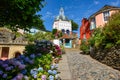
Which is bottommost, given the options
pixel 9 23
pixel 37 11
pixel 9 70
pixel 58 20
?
pixel 9 70

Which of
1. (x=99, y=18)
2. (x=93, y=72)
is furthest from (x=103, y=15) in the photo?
(x=93, y=72)

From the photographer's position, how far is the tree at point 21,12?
18.0ft

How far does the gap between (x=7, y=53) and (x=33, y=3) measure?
2464 centimetres

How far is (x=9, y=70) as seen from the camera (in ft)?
13.5

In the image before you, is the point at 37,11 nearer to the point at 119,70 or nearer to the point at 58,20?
the point at 119,70

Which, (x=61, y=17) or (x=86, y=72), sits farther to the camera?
(x=61, y=17)

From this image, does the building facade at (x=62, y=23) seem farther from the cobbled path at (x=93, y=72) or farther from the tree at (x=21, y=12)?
the tree at (x=21, y=12)

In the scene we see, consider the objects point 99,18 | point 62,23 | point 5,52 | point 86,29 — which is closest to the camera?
point 5,52

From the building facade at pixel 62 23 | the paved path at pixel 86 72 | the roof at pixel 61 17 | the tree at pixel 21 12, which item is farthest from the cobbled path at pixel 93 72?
the roof at pixel 61 17

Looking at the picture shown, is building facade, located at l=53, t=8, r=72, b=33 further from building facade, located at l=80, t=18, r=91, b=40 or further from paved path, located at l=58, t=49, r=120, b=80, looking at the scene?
paved path, located at l=58, t=49, r=120, b=80

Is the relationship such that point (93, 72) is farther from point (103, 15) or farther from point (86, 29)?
point (86, 29)

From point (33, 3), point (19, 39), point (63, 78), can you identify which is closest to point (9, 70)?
point (63, 78)

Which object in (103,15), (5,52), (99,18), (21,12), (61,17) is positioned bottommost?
(5,52)

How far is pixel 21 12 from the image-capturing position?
5938mm
